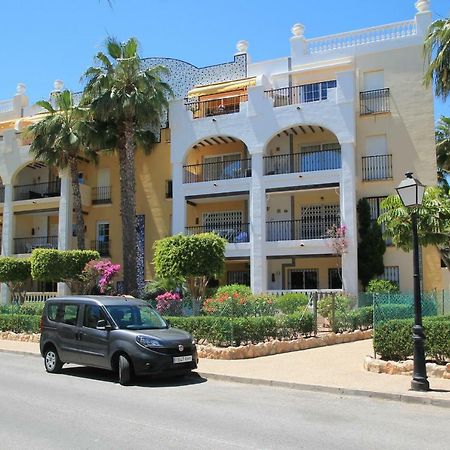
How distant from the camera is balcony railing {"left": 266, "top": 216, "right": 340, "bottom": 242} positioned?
27.5 metres

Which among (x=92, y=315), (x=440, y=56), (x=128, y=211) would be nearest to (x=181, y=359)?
(x=92, y=315)

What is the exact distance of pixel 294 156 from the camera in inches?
1148

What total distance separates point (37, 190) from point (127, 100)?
1303 centimetres

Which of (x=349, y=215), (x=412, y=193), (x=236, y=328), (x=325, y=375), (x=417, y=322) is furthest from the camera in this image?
(x=349, y=215)

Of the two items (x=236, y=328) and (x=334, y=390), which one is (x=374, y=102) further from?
(x=334, y=390)

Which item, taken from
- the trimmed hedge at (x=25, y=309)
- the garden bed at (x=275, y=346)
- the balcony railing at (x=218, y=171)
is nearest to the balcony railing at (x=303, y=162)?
the balcony railing at (x=218, y=171)

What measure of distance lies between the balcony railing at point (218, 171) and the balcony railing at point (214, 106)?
2768mm

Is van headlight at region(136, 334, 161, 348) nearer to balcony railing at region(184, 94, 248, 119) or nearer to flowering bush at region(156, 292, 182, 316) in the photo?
flowering bush at region(156, 292, 182, 316)

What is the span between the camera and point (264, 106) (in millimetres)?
28391

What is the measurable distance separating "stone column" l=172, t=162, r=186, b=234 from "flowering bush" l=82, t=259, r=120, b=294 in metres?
5.50

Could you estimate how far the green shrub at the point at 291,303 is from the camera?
18.4 metres

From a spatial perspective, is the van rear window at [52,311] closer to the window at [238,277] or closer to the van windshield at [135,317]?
the van windshield at [135,317]

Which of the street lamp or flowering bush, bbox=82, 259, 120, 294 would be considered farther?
flowering bush, bbox=82, 259, 120, 294

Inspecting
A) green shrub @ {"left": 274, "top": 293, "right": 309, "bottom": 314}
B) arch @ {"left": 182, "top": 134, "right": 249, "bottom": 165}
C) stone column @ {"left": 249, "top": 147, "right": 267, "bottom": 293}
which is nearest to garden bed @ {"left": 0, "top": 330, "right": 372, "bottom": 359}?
green shrub @ {"left": 274, "top": 293, "right": 309, "bottom": 314}
